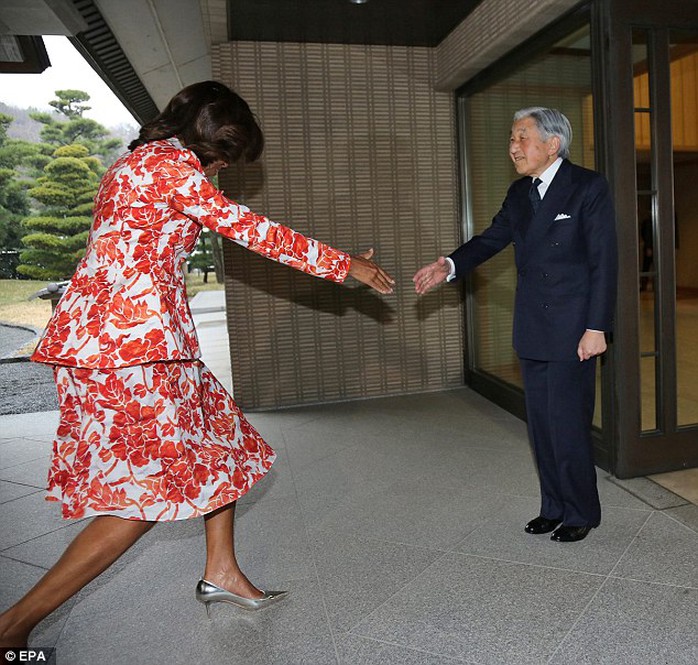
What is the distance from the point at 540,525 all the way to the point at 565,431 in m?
0.38

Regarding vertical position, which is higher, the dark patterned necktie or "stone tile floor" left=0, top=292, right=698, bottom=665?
the dark patterned necktie

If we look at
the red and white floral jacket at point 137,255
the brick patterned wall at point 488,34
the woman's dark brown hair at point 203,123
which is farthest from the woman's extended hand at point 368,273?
the brick patterned wall at point 488,34

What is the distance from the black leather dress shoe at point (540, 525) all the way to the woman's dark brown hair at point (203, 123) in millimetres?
1670

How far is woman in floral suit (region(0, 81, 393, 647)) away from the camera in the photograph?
1.57 metres

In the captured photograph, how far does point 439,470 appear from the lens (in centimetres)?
312

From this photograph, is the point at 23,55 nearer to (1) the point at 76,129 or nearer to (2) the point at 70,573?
(1) the point at 76,129

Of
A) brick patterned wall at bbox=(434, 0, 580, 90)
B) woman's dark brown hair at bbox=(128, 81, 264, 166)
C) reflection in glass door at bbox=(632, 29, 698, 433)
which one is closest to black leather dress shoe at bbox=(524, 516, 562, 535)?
reflection in glass door at bbox=(632, 29, 698, 433)

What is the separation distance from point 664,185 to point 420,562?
1871 millimetres

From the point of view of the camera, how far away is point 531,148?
2.24 meters

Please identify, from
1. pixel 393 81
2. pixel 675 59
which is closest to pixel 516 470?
pixel 675 59

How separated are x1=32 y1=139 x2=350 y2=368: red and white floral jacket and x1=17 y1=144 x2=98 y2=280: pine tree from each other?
21.4 feet

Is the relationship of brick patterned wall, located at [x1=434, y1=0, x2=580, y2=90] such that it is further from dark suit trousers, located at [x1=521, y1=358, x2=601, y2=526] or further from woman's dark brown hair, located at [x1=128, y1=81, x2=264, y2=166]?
woman's dark brown hair, located at [x1=128, y1=81, x2=264, y2=166]

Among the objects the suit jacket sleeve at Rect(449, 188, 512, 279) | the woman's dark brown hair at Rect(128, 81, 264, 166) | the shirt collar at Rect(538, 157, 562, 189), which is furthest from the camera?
the suit jacket sleeve at Rect(449, 188, 512, 279)

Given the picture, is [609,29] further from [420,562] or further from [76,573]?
[76,573]
